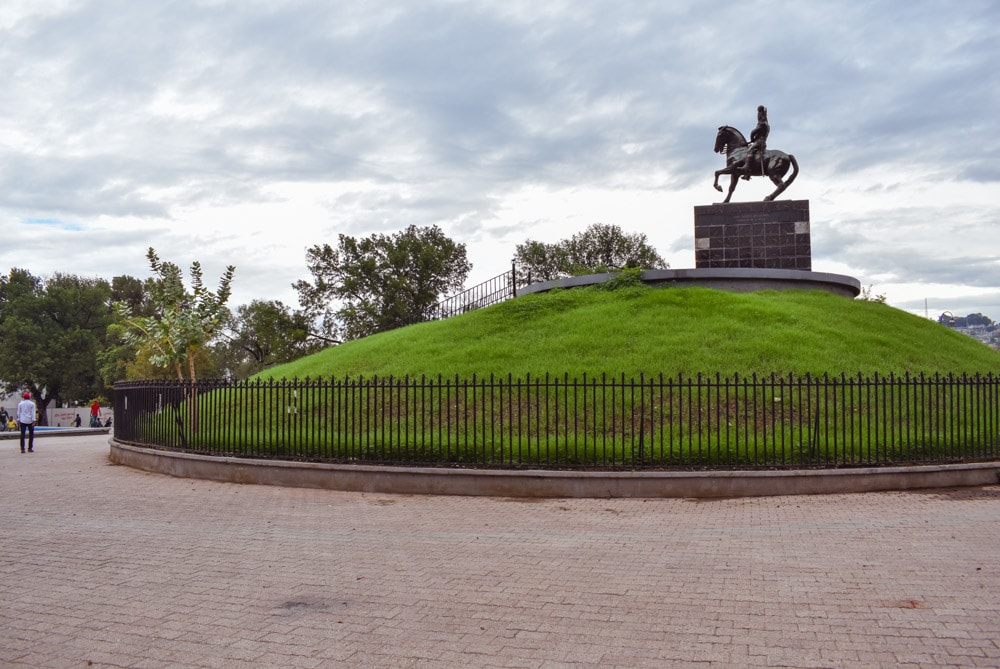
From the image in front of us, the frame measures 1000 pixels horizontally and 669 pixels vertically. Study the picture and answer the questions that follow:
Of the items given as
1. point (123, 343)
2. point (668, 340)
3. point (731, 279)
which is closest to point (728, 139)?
point (731, 279)

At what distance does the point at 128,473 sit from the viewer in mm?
14570

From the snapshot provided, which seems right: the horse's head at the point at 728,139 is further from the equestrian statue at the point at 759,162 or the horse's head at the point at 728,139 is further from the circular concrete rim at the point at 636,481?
the circular concrete rim at the point at 636,481

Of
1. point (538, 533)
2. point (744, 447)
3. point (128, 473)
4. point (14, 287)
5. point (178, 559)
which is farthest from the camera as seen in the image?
point (14, 287)

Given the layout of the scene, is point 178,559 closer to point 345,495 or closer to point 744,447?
point 345,495

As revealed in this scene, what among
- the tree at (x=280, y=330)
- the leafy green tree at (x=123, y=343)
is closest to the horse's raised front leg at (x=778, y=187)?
the tree at (x=280, y=330)

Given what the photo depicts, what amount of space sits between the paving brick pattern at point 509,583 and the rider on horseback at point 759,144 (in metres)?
15.8

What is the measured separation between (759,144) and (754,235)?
2.89 m

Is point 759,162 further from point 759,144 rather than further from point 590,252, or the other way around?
point 590,252

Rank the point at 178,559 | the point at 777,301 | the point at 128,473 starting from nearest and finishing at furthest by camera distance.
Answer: the point at 178,559
the point at 128,473
the point at 777,301

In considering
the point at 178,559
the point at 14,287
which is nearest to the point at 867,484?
the point at 178,559

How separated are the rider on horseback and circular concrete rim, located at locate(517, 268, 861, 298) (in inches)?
147

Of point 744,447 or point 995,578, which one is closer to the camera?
point 995,578

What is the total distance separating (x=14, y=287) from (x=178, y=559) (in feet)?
218

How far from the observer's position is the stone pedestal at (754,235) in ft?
77.2
